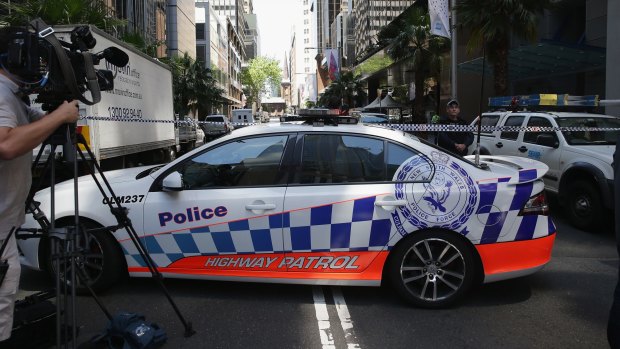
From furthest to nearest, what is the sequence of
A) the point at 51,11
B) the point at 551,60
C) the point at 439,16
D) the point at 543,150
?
the point at 551,60, the point at 439,16, the point at 51,11, the point at 543,150

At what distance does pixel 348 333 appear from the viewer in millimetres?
3701

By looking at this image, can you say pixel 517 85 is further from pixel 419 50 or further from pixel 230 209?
pixel 230 209

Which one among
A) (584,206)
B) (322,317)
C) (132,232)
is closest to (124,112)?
(132,232)

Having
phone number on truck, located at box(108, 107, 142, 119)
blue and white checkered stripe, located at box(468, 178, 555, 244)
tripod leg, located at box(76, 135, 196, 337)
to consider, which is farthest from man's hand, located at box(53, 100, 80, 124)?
phone number on truck, located at box(108, 107, 142, 119)

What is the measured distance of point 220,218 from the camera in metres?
4.17

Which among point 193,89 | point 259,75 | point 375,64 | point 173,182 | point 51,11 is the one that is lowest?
point 173,182

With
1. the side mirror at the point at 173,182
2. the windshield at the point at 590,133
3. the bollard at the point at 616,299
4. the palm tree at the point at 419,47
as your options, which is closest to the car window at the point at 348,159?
the side mirror at the point at 173,182

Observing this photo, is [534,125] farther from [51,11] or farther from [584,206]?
[51,11]

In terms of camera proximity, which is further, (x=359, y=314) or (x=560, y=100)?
(x=560, y=100)

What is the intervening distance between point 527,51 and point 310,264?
51.4 feet

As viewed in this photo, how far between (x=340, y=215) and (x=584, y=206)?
476 centimetres

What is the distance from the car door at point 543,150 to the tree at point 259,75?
11262cm

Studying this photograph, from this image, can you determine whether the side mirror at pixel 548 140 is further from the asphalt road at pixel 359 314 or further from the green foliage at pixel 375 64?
the green foliage at pixel 375 64

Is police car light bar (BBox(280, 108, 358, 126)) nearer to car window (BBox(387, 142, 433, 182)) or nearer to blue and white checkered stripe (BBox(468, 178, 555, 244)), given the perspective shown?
car window (BBox(387, 142, 433, 182))
